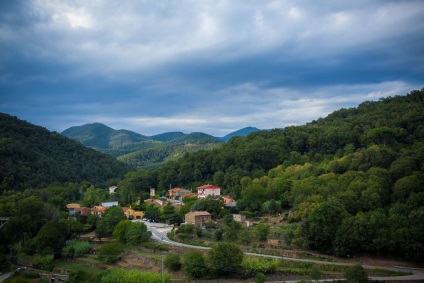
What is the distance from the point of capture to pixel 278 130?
67562mm

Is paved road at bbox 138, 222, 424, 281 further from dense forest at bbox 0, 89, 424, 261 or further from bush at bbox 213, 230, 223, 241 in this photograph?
bush at bbox 213, 230, 223, 241

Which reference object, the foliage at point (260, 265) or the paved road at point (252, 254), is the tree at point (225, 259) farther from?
the paved road at point (252, 254)

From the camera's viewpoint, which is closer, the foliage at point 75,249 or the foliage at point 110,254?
the foliage at point 110,254

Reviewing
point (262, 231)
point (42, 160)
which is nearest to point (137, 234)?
point (262, 231)

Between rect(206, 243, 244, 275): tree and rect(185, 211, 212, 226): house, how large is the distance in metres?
11.6

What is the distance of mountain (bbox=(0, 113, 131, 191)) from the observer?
5852 cm

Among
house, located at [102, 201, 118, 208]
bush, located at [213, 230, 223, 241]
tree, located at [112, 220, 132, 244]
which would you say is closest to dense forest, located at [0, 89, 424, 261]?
house, located at [102, 201, 118, 208]

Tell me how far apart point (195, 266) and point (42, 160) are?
4839 centimetres

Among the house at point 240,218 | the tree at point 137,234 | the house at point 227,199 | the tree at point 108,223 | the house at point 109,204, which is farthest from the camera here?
the house at point 109,204

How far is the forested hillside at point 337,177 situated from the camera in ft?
88.2

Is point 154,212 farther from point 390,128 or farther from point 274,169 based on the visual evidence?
point 390,128

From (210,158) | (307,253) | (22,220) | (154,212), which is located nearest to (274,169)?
(210,158)

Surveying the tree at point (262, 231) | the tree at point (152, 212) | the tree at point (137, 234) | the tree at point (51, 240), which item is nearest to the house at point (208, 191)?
the tree at point (152, 212)

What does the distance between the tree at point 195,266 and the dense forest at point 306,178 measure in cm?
780
